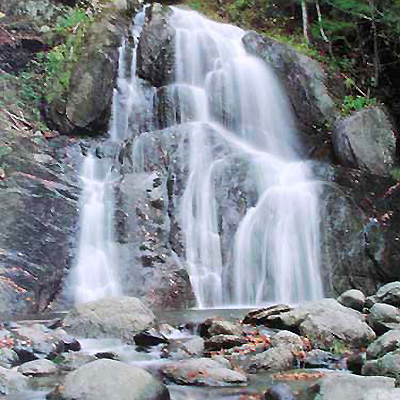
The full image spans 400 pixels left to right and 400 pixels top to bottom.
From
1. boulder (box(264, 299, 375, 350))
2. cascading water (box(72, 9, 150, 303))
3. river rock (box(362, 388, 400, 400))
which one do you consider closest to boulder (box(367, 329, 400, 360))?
boulder (box(264, 299, 375, 350))

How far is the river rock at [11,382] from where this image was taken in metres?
4.66

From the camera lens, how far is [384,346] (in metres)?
5.66

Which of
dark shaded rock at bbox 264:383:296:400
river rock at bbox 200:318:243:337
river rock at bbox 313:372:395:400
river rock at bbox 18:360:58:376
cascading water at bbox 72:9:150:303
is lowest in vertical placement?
dark shaded rock at bbox 264:383:296:400

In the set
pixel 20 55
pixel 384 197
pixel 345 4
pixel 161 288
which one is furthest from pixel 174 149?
pixel 345 4

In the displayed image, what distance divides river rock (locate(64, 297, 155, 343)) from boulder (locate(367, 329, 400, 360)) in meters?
2.58

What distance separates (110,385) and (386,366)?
2445 millimetres

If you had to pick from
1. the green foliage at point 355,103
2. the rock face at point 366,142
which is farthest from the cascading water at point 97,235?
the green foliage at point 355,103

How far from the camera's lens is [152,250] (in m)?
10.1

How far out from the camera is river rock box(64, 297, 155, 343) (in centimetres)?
669

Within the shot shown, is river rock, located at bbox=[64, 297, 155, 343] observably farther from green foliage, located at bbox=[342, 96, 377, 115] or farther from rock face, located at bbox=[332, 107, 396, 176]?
green foliage, located at bbox=[342, 96, 377, 115]

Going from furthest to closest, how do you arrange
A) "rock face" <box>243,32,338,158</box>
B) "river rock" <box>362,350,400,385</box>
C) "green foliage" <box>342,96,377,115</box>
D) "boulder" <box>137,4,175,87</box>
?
"boulder" <box>137,4,175,87</box> → "green foliage" <box>342,96,377,115</box> → "rock face" <box>243,32,338,158</box> → "river rock" <box>362,350,400,385</box>

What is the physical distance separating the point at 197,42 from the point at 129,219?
641 centimetres

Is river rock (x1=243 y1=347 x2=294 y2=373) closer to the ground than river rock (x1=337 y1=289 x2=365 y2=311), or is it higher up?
closer to the ground

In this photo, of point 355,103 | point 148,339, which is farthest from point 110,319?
point 355,103
